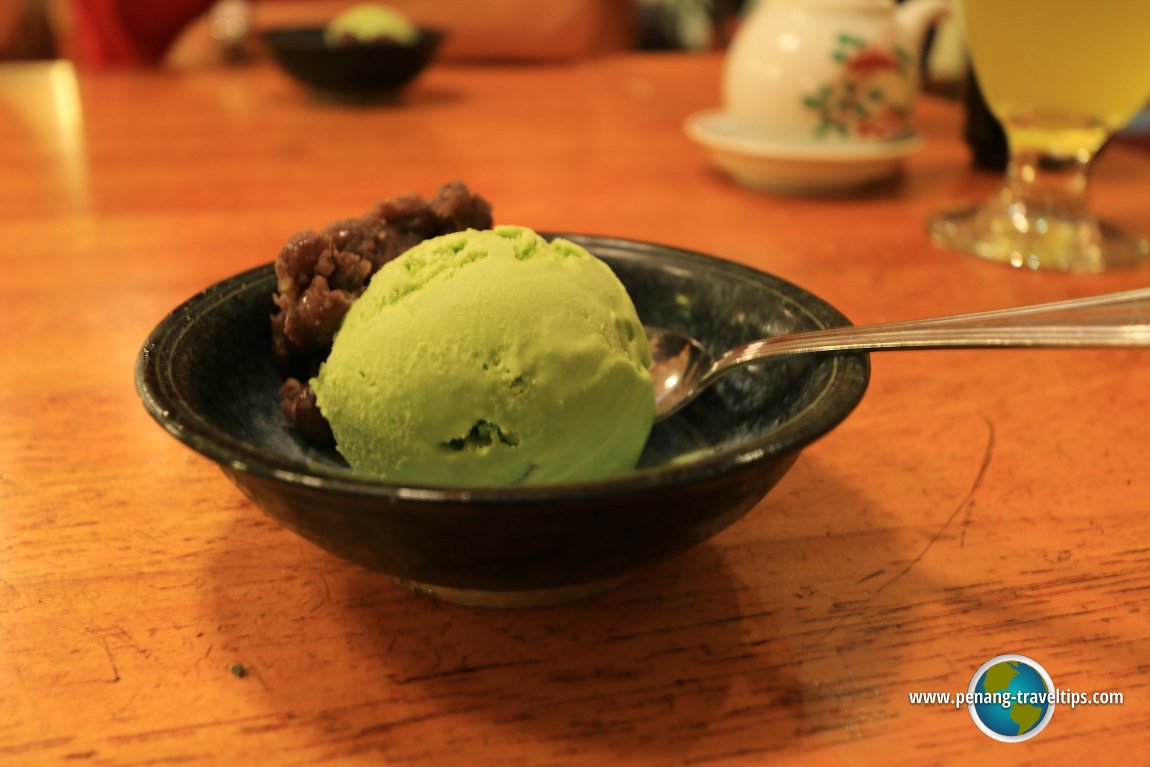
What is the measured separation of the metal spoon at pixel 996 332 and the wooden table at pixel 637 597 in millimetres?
102

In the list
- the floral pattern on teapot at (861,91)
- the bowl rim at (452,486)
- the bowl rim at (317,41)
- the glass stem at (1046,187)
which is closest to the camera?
Answer: the bowl rim at (452,486)

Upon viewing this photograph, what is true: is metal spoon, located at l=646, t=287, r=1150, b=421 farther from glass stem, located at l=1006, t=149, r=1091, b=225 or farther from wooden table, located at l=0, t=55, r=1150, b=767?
glass stem, located at l=1006, t=149, r=1091, b=225

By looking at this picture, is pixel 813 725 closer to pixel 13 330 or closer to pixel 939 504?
pixel 939 504

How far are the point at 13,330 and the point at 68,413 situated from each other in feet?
0.68

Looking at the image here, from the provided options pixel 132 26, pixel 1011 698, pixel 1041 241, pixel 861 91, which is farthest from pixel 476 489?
pixel 132 26

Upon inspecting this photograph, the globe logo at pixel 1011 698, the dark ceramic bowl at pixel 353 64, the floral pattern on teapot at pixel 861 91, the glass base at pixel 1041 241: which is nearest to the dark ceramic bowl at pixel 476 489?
the globe logo at pixel 1011 698

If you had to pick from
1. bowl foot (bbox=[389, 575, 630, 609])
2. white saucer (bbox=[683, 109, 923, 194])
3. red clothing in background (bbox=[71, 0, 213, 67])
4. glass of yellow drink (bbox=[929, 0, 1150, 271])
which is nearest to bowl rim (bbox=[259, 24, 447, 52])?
red clothing in background (bbox=[71, 0, 213, 67])

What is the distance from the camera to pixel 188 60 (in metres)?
2.43

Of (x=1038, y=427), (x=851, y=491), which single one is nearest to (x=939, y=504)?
(x=851, y=491)

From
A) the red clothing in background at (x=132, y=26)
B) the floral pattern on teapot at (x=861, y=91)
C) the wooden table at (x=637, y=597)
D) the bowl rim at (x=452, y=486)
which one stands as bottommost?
the red clothing in background at (x=132, y=26)

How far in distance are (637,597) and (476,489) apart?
16 cm

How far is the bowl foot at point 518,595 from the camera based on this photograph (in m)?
0.47

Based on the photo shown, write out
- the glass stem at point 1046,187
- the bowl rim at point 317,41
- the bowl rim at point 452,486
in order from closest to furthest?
the bowl rim at point 452,486 → the glass stem at point 1046,187 → the bowl rim at point 317,41

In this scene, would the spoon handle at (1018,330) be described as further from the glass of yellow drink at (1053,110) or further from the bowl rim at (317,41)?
the bowl rim at (317,41)
